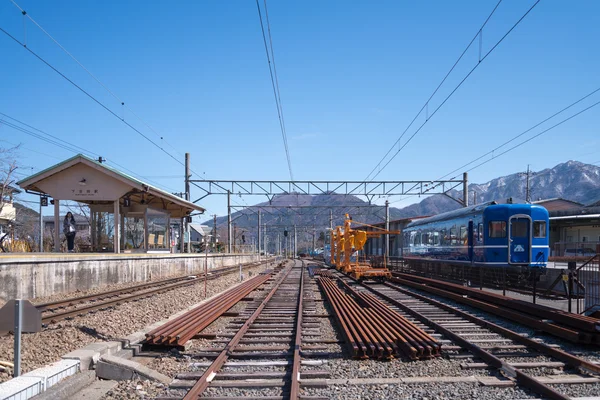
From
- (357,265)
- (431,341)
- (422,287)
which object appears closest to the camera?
(431,341)

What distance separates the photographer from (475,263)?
20.3m

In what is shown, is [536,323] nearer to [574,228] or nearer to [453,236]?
[453,236]

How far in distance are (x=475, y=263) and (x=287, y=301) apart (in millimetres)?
9111

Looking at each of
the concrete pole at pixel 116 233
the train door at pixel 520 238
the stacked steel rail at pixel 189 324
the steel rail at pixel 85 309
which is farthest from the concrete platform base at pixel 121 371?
the concrete pole at pixel 116 233

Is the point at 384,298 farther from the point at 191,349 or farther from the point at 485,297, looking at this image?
the point at 191,349

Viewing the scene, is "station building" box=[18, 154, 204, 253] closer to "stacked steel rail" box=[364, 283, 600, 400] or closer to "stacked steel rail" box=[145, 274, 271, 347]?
"stacked steel rail" box=[145, 274, 271, 347]

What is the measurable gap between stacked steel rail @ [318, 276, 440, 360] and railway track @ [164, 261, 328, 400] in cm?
82

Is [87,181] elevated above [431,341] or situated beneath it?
elevated above

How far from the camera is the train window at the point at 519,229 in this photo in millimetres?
19500

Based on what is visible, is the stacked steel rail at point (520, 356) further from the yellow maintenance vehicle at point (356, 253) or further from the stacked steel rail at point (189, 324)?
the yellow maintenance vehicle at point (356, 253)

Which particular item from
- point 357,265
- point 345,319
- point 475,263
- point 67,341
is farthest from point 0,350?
point 357,265

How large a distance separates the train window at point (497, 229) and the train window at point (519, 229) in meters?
0.35

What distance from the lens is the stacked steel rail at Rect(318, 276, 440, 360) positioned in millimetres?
7398

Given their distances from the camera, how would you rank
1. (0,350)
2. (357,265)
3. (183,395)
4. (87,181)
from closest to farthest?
(183,395) < (0,350) < (87,181) < (357,265)
